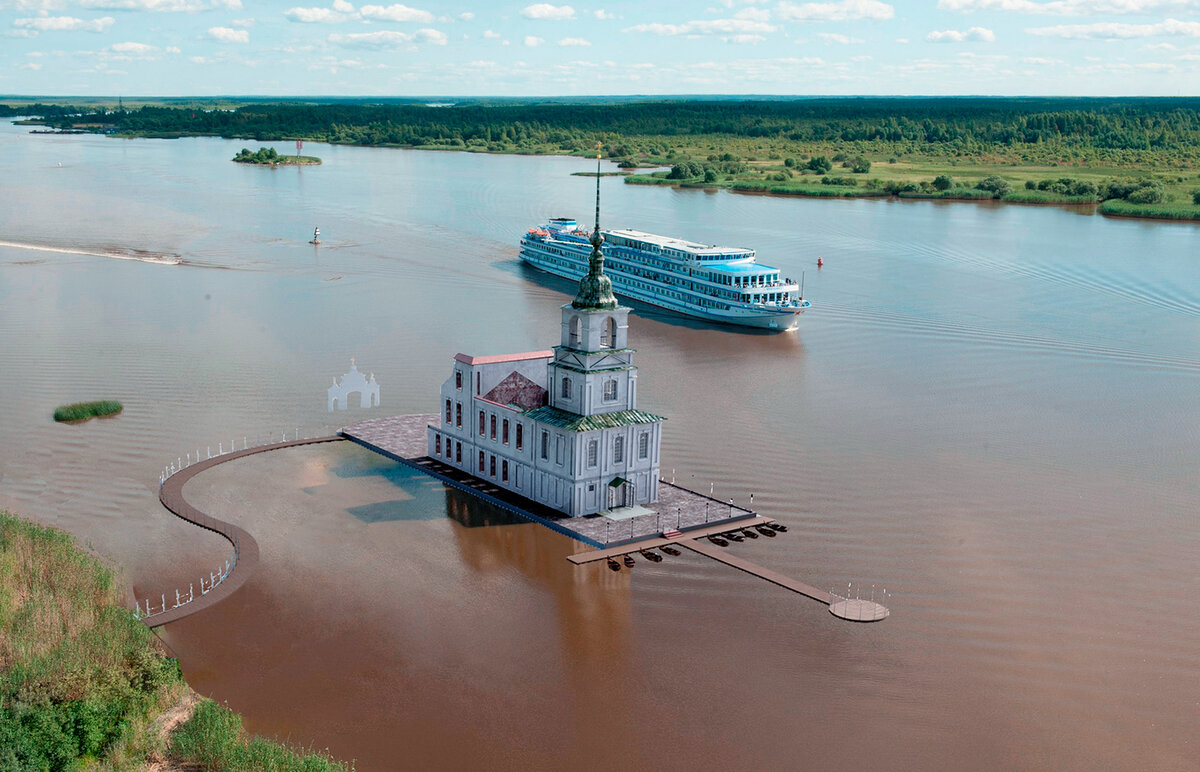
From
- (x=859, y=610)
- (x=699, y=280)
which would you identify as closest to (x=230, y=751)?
(x=859, y=610)

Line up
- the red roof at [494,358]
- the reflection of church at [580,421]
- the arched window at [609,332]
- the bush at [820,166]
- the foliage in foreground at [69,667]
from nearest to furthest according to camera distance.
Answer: the foliage in foreground at [69,667]
the reflection of church at [580,421]
the arched window at [609,332]
the red roof at [494,358]
the bush at [820,166]

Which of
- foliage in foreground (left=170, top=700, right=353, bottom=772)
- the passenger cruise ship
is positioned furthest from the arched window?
the passenger cruise ship

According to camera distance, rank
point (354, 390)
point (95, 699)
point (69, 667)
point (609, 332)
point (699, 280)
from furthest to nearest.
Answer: point (699, 280)
point (354, 390)
point (609, 332)
point (69, 667)
point (95, 699)

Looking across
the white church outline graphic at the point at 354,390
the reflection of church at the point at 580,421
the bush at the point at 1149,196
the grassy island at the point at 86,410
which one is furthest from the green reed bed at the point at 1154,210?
the grassy island at the point at 86,410

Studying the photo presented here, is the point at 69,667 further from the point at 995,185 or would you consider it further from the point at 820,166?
the point at 820,166

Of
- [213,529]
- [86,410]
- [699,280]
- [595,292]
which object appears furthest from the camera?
[699,280]

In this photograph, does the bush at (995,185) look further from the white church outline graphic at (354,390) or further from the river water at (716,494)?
the white church outline graphic at (354,390)
